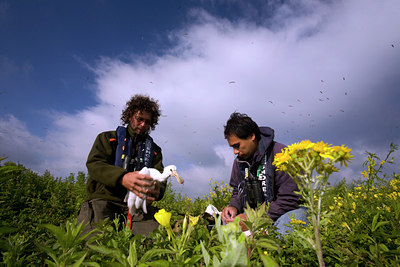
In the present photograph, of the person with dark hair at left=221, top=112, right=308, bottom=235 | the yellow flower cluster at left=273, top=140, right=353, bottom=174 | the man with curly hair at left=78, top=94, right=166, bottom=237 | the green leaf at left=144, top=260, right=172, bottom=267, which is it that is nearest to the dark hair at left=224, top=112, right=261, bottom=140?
the person with dark hair at left=221, top=112, right=308, bottom=235

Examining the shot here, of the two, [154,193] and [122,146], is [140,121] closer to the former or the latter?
[122,146]

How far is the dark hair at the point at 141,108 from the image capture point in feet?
13.9

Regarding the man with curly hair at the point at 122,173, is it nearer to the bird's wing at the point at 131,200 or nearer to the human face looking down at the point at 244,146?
the bird's wing at the point at 131,200

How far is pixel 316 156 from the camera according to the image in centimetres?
89

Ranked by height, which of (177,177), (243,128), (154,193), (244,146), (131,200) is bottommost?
(131,200)

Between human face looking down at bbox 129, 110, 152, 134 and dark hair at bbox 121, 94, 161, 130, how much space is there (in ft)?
0.49

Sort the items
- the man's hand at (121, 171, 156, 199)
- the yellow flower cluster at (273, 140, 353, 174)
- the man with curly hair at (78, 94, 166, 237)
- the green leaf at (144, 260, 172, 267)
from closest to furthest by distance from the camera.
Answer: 1. the green leaf at (144, 260, 172, 267)
2. the yellow flower cluster at (273, 140, 353, 174)
3. the man's hand at (121, 171, 156, 199)
4. the man with curly hair at (78, 94, 166, 237)

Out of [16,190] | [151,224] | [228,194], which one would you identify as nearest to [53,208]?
[16,190]

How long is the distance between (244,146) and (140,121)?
1.78m

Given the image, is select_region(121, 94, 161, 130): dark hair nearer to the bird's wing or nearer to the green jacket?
the green jacket

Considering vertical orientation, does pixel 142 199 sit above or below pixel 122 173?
below

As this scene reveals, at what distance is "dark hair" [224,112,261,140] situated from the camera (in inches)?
139

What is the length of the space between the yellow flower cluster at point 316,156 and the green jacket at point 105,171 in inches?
97.2

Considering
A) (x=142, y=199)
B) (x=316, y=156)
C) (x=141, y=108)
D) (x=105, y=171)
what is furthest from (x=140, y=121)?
(x=316, y=156)
